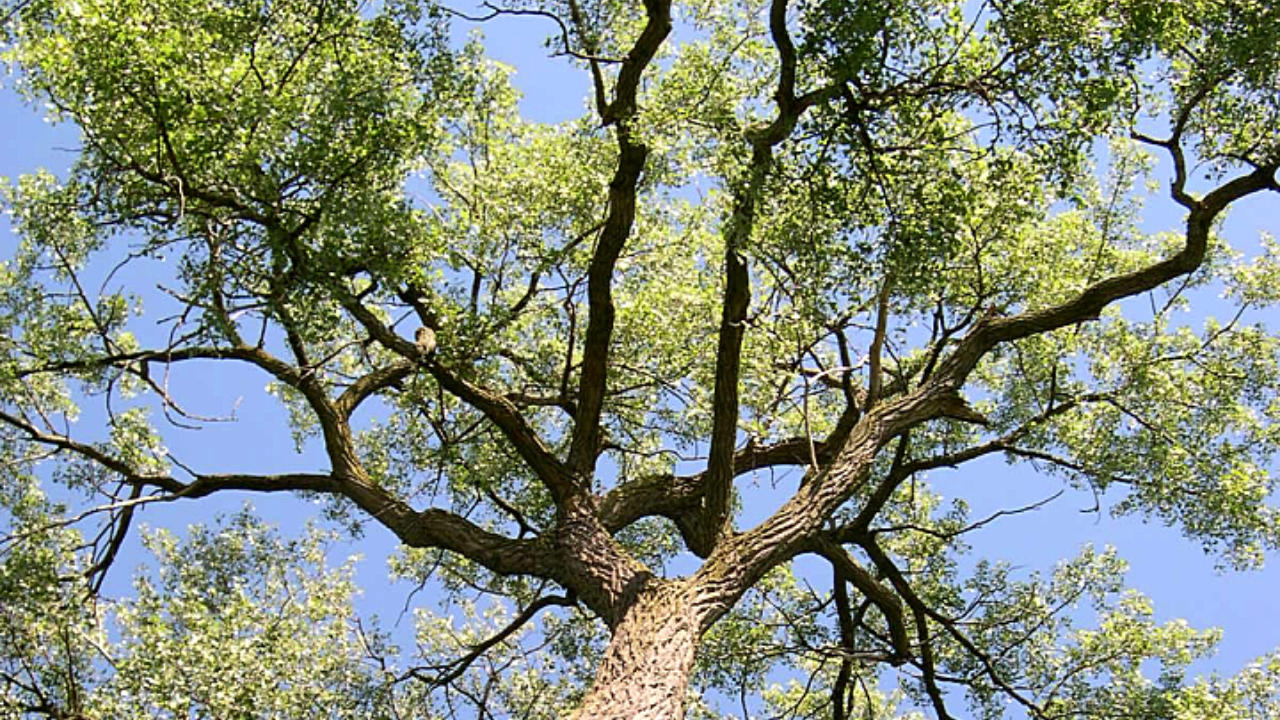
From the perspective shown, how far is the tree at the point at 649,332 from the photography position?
647cm

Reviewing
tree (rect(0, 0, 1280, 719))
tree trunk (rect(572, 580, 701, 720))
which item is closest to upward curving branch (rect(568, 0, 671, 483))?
tree (rect(0, 0, 1280, 719))

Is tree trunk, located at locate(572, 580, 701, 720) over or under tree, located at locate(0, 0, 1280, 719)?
under

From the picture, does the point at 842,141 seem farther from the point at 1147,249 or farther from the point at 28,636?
the point at 28,636

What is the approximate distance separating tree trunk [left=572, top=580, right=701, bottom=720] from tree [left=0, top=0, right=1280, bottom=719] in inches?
0.9

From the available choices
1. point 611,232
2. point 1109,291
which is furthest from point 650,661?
point 1109,291

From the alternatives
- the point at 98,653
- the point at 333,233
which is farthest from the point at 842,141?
the point at 98,653

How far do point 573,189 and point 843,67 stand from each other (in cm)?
283

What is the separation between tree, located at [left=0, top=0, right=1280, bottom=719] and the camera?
6.47m

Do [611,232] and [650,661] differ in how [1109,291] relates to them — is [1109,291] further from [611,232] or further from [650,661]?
[650,661]

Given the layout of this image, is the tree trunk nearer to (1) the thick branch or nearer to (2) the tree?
(2) the tree

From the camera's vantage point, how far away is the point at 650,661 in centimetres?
624

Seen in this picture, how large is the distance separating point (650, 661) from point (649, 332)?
10.1 feet

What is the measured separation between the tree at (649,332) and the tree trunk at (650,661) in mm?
23

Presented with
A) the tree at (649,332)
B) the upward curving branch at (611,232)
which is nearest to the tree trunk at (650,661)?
the tree at (649,332)
